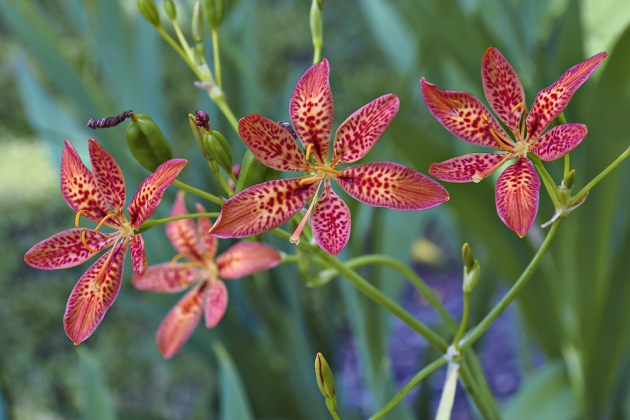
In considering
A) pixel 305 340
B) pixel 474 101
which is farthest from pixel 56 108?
pixel 474 101

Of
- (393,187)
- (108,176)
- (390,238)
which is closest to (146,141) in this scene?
(108,176)

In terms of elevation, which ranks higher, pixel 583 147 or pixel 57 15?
pixel 57 15

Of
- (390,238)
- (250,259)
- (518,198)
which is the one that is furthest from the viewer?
(390,238)

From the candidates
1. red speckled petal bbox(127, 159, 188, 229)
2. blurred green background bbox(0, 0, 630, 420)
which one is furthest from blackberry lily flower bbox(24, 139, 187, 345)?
blurred green background bbox(0, 0, 630, 420)

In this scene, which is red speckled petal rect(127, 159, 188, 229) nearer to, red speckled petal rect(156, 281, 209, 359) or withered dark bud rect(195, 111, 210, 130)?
withered dark bud rect(195, 111, 210, 130)

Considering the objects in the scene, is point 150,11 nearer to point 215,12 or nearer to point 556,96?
point 215,12

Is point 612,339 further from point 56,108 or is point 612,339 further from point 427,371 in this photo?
point 56,108

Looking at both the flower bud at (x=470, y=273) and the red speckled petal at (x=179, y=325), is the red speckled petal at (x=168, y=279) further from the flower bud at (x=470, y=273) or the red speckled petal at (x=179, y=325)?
the flower bud at (x=470, y=273)
